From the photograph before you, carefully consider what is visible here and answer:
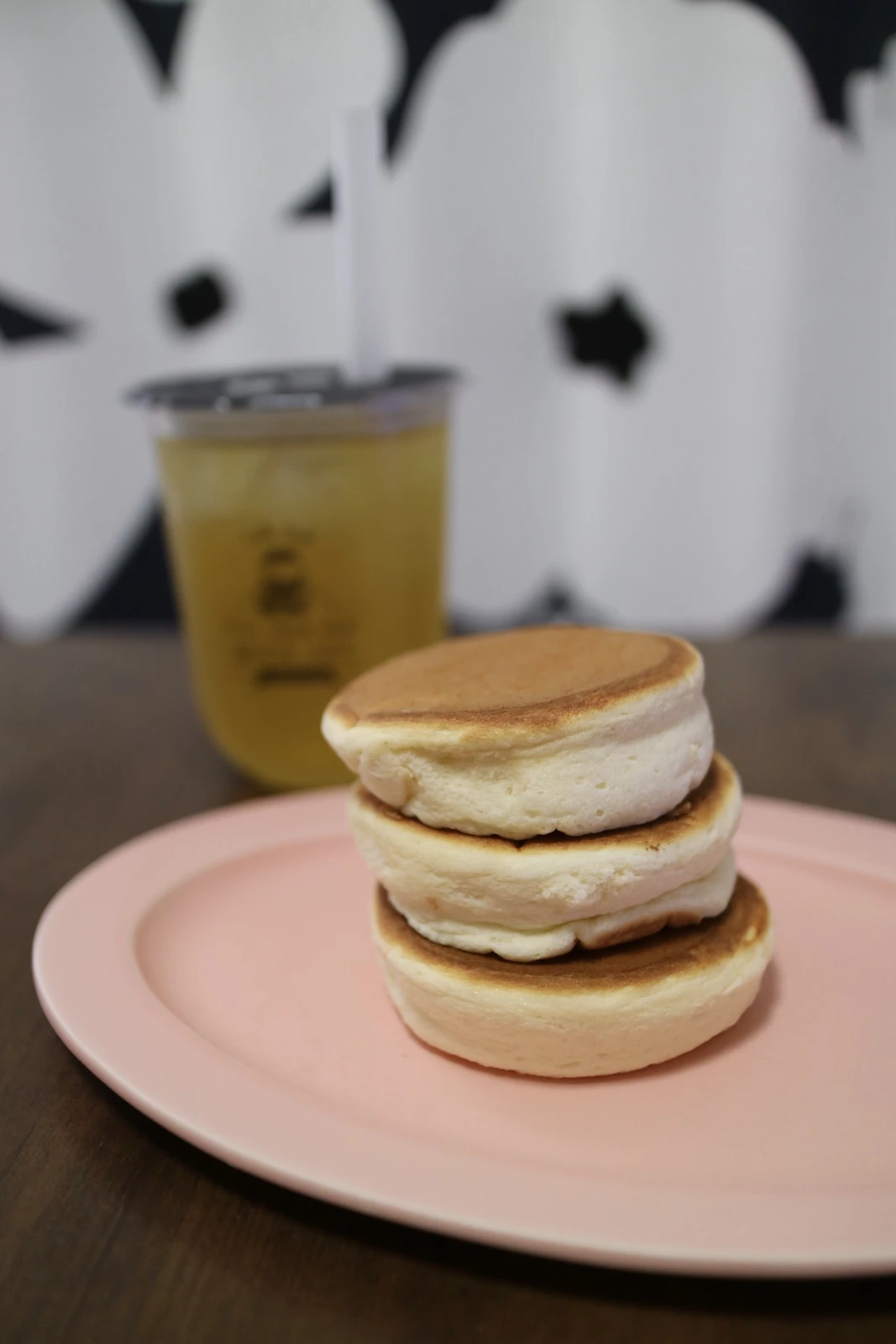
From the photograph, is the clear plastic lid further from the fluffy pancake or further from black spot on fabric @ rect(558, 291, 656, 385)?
black spot on fabric @ rect(558, 291, 656, 385)

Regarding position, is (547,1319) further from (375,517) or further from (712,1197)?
(375,517)

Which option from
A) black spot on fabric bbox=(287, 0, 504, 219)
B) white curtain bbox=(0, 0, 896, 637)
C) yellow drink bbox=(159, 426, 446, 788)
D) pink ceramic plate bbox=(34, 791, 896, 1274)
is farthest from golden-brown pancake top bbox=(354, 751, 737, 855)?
black spot on fabric bbox=(287, 0, 504, 219)

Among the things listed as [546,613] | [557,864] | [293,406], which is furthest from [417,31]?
[557,864]

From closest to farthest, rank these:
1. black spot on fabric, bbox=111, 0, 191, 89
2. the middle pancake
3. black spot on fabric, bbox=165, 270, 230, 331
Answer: the middle pancake → black spot on fabric, bbox=111, 0, 191, 89 → black spot on fabric, bbox=165, 270, 230, 331

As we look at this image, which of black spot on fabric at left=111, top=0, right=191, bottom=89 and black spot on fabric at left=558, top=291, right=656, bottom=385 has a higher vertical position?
black spot on fabric at left=111, top=0, right=191, bottom=89

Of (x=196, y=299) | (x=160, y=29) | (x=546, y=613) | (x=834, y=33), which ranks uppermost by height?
(x=160, y=29)

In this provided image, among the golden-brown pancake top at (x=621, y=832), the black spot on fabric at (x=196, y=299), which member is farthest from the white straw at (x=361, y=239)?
the black spot on fabric at (x=196, y=299)

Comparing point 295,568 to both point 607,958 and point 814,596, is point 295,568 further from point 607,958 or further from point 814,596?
point 814,596
